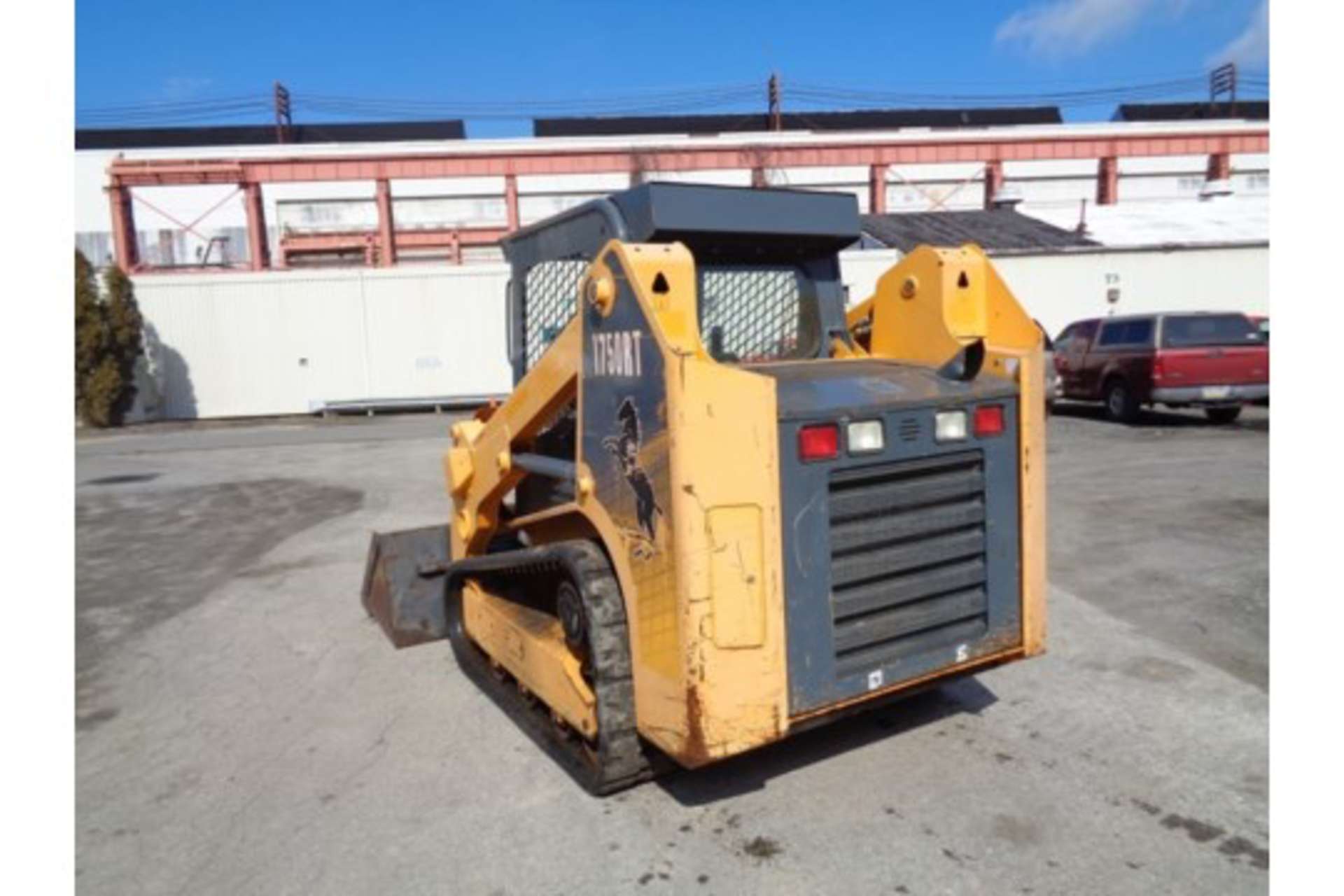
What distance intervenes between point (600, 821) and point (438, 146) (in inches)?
1167

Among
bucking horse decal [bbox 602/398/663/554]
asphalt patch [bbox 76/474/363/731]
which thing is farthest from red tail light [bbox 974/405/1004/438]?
asphalt patch [bbox 76/474/363/731]

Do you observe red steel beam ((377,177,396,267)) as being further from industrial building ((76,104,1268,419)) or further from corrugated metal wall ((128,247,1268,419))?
corrugated metal wall ((128,247,1268,419))

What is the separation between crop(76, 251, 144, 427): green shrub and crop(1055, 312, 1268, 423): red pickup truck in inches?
783

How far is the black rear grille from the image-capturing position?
3.00m

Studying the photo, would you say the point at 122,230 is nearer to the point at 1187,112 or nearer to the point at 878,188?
the point at 878,188

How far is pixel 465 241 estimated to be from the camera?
27.1 m

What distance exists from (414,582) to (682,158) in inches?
944

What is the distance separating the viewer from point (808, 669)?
9.55 ft

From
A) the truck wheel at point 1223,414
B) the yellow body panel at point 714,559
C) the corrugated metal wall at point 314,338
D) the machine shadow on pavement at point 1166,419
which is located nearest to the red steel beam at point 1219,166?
the machine shadow on pavement at point 1166,419

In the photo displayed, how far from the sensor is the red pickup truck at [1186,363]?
12984 millimetres

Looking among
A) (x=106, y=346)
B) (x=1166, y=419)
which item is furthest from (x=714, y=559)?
(x=106, y=346)

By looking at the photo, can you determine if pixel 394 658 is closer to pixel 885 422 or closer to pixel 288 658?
pixel 288 658

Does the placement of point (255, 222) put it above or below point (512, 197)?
below

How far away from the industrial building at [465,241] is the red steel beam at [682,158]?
0.06 metres
